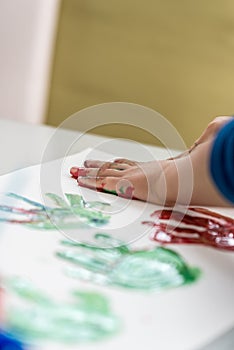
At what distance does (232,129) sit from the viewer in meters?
0.58

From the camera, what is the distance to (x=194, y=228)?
2.39 ft

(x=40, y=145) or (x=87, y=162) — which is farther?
(x=40, y=145)

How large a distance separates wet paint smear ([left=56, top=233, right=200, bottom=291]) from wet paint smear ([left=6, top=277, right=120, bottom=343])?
0.04m

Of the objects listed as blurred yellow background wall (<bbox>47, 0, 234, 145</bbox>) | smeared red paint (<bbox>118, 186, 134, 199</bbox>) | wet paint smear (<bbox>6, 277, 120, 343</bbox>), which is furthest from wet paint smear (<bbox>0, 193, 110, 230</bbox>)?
blurred yellow background wall (<bbox>47, 0, 234, 145</bbox>)

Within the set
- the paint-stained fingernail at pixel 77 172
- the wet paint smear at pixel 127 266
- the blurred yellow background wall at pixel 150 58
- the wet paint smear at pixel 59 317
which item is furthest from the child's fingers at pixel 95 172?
the blurred yellow background wall at pixel 150 58

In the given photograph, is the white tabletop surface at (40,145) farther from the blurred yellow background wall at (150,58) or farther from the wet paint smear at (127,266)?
the blurred yellow background wall at (150,58)

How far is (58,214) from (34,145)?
0.34 metres

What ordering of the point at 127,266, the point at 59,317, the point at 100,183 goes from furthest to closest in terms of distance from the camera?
the point at 100,183, the point at 127,266, the point at 59,317

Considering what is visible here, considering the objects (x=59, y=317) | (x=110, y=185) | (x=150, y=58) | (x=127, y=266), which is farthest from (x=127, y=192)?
(x=150, y=58)

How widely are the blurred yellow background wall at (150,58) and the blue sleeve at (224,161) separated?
36.5 inches

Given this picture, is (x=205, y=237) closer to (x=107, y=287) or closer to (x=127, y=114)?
(x=107, y=287)

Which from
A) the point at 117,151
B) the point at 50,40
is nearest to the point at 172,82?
the point at 50,40

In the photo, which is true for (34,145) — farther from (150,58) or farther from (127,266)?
(150,58)

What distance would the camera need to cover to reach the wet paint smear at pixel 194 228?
69 centimetres
